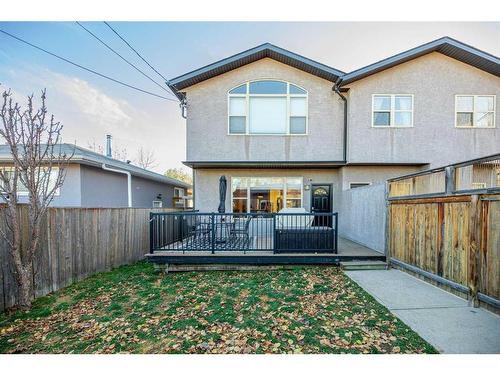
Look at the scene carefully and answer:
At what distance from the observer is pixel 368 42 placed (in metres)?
9.77

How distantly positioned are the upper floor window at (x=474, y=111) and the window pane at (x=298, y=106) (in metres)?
5.88

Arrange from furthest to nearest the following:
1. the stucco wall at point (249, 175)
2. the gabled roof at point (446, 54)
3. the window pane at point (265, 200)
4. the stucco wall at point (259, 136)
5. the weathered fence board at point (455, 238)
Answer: the window pane at point (265, 200) → the stucco wall at point (249, 175) → the stucco wall at point (259, 136) → the gabled roof at point (446, 54) → the weathered fence board at point (455, 238)

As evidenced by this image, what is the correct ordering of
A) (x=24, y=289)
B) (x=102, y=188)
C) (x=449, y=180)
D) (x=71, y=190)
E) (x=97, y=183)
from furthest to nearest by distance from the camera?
(x=102, y=188) → (x=97, y=183) → (x=71, y=190) → (x=449, y=180) → (x=24, y=289)

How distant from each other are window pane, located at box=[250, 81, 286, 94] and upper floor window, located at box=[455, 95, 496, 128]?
6854mm

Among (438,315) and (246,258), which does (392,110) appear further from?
(246,258)

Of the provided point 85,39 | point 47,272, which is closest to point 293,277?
point 47,272

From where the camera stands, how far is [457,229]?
13.9 ft

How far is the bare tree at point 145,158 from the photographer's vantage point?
3022 centimetres

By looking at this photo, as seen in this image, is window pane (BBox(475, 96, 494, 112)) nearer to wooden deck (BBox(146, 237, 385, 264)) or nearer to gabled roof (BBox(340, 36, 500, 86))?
gabled roof (BBox(340, 36, 500, 86))

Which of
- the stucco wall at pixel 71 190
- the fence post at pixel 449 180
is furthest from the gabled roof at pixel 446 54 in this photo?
the stucco wall at pixel 71 190

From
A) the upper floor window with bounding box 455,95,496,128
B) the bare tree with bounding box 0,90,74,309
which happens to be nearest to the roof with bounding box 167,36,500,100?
the upper floor window with bounding box 455,95,496,128

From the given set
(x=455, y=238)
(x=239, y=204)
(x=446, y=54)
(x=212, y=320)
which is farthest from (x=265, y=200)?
(x=446, y=54)

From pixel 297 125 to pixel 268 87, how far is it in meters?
1.98

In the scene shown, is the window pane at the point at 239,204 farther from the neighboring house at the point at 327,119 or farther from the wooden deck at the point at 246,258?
Answer: the wooden deck at the point at 246,258
